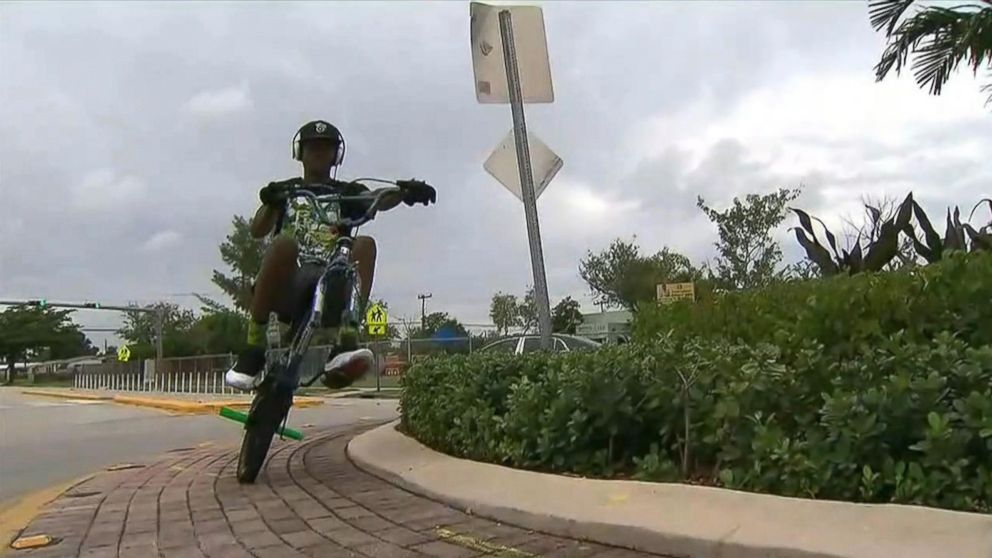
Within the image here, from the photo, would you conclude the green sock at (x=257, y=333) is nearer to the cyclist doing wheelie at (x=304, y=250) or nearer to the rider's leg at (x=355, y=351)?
the cyclist doing wheelie at (x=304, y=250)

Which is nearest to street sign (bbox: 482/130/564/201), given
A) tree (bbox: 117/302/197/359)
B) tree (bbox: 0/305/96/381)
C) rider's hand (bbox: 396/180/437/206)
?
rider's hand (bbox: 396/180/437/206)

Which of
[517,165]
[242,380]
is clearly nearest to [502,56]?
[517,165]

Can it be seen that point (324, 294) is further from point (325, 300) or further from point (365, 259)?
point (365, 259)

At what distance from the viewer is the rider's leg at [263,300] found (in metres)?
4.46

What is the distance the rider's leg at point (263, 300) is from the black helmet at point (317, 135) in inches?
25.0

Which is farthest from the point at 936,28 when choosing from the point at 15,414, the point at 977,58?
the point at 15,414

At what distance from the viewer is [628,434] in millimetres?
4070

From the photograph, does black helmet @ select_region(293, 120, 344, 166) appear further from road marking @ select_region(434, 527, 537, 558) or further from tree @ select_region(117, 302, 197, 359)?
tree @ select_region(117, 302, 197, 359)

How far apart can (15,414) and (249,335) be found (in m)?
14.6

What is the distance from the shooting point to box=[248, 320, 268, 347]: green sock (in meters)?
4.65

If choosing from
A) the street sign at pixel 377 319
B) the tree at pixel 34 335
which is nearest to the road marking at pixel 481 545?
the street sign at pixel 377 319

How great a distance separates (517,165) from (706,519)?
9.51 ft

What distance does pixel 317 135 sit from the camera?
4879 millimetres

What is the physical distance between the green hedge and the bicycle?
954mm
